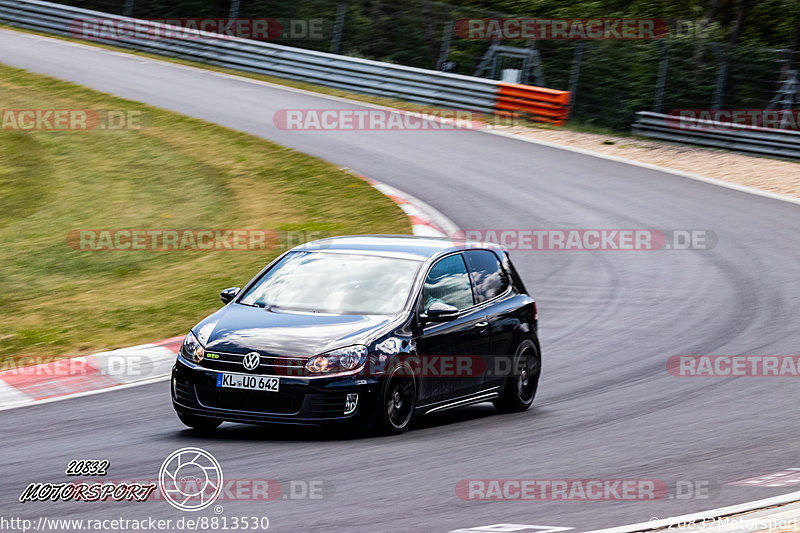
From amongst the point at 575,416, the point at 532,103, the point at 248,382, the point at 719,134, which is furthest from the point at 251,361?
the point at 532,103

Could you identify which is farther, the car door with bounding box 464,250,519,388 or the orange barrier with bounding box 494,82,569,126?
the orange barrier with bounding box 494,82,569,126

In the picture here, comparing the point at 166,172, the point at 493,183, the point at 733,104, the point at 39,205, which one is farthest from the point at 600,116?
the point at 39,205

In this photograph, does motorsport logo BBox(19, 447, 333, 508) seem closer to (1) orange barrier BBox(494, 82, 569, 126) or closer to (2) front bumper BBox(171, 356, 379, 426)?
(2) front bumper BBox(171, 356, 379, 426)

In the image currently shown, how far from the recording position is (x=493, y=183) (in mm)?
22703

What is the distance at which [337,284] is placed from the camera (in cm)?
957

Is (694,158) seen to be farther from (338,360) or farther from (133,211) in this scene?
(338,360)

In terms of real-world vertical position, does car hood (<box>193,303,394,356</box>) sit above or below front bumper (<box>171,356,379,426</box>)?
above

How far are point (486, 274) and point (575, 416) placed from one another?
4.93 feet

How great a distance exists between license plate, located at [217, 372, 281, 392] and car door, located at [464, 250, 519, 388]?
233 centimetres

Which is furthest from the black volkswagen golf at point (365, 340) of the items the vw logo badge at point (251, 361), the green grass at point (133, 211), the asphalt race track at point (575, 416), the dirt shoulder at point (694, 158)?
the dirt shoulder at point (694, 158)

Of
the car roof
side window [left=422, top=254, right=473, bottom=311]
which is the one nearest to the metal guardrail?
the car roof

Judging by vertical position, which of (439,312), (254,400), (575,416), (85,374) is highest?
(439,312)

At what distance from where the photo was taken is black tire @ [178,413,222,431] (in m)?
8.79

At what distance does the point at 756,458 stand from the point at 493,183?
1447cm
